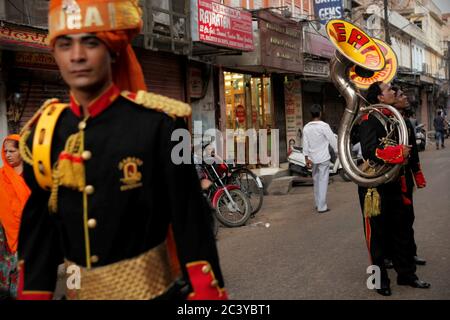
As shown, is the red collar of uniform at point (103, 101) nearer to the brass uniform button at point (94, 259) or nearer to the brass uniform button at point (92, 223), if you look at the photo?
the brass uniform button at point (92, 223)

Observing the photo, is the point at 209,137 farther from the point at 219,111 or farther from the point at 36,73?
the point at 36,73

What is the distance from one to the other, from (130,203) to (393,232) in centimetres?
393

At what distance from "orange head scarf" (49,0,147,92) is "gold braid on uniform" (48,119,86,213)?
35 centimetres

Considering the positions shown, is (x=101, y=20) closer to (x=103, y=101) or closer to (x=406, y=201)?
(x=103, y=101)

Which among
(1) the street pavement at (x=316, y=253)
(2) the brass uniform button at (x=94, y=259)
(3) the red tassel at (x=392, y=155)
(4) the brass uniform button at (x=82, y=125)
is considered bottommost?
(1) the street pavement at (x=316, y=253)

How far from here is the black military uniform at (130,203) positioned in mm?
→ 2094

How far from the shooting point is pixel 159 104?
2.18 meters

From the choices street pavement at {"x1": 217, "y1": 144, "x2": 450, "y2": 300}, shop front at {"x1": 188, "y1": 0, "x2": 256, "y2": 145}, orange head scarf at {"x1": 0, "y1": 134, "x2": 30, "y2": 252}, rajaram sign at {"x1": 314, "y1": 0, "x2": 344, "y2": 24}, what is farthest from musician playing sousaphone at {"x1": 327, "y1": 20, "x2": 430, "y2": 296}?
rajaram sign at {"x1": 314, "y1": 0, "x2": 344, "y2": 24}

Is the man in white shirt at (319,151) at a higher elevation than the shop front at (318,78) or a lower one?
lower

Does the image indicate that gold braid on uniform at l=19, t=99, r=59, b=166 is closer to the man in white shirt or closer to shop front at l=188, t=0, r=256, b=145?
the man in white shirt

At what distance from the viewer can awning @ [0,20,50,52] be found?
25.0 feet

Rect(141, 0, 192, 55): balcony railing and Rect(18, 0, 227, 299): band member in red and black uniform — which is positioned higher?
Rect(141, 0, 192, 55): balcony railing

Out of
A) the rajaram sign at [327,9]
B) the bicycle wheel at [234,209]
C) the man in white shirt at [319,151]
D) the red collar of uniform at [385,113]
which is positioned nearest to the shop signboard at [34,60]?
the bicycle wheel at [234,209]

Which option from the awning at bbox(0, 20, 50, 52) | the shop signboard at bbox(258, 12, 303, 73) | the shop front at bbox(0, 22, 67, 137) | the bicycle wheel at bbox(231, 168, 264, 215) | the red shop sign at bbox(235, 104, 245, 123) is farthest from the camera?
the red shop sign at bbox(235, 104, 245, 123)
